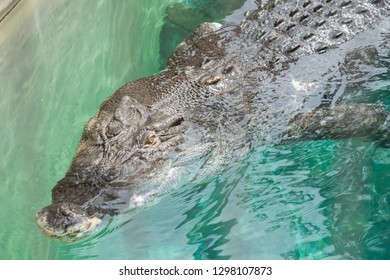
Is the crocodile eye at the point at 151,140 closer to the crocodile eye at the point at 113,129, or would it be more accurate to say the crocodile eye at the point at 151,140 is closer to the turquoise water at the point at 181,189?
the crocodile eye at the point at 113,129

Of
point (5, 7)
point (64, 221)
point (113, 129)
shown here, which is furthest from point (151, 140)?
point (5, 7)

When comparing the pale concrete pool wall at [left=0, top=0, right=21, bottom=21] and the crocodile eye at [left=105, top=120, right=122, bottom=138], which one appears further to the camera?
the pale concrete pool wall at [left=0, top=0, right=21, bottom=21]

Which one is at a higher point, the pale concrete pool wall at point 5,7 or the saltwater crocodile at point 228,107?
the pale concrete pool wall at point 5,7

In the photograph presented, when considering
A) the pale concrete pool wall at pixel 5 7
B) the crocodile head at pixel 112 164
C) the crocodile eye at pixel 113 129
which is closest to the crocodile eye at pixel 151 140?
the crocodile head at pixel 112 164

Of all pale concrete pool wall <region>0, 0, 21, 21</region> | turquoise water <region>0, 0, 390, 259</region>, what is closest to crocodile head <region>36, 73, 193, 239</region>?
turquoise water <region>0, 0, 390, 259</region>

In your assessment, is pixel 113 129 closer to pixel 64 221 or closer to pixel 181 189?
pixel 181 189

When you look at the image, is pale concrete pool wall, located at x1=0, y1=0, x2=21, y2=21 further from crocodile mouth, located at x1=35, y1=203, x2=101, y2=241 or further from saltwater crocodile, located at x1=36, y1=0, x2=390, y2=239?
crocodile mouth, located at x1=35, y1=203, x2=101, y2=241
